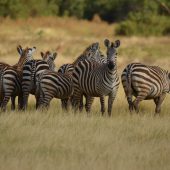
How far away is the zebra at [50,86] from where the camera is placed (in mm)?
14039

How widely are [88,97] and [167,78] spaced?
75.3 inches

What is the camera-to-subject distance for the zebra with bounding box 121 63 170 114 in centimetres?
1430

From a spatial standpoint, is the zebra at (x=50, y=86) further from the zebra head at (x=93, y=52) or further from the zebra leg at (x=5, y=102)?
the zebra head at (x=93, y=52)

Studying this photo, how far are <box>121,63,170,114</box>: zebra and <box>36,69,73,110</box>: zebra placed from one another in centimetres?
133

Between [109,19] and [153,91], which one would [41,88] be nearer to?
[153,91]

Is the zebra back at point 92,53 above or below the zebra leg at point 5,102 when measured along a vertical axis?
above

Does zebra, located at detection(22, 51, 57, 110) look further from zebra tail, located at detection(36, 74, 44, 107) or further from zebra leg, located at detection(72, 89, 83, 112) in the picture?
zebra leg, located at detection(72, 89, 83, 112)

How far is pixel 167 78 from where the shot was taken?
1509cm

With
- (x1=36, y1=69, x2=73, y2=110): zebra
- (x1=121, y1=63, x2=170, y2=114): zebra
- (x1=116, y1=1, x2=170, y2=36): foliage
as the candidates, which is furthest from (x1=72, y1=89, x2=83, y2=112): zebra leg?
(x1=116, y1=1, x2=170, y2=36): foliage

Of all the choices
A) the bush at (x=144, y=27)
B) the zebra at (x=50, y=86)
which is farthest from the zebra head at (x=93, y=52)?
the bush at (x=144, y=27)

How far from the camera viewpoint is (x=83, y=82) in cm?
1462

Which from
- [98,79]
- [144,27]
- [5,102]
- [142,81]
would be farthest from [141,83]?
[144,27]

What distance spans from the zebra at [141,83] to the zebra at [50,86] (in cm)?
133

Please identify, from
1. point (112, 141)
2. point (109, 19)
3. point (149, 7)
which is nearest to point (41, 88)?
point (112, 141)
